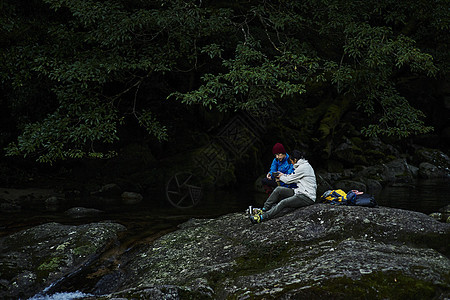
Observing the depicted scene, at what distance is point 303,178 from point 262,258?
223cm

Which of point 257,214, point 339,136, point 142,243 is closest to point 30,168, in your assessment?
point 142,243

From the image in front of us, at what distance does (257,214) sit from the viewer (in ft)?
24.4

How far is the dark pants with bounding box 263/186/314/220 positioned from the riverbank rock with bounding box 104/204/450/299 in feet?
0.85

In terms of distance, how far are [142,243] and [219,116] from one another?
12.5m

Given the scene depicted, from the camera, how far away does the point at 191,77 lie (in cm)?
1705

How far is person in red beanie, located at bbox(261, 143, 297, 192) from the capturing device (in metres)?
7.99

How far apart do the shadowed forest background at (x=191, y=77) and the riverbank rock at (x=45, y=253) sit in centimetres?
353

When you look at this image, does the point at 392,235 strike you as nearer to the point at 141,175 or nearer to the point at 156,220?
the point at 156,220

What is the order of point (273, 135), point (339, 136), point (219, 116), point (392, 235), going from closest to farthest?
point (392, 235)
point (219, 116)
point (273, 135)
point (339, 136)

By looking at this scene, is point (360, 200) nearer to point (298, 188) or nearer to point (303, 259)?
point (298, 188)

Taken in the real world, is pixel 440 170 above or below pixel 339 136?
below

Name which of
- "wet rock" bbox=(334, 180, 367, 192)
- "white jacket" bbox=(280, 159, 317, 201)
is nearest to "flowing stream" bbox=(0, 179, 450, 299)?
"wet rock" bbox=(334, 180, 367, 192)

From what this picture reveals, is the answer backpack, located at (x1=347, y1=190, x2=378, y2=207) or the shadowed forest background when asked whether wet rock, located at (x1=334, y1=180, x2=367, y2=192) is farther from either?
backpack, located at (x1=347, y1=190, x2=378, y2=207)

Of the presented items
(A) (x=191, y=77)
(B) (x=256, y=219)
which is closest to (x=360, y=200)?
(B) (x=256, y=219)
